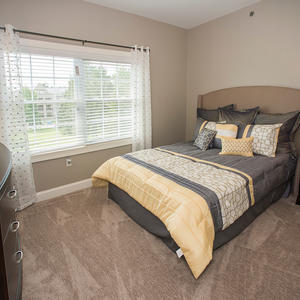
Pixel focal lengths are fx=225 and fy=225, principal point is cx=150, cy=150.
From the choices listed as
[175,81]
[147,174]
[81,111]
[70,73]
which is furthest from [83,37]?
[147,174]

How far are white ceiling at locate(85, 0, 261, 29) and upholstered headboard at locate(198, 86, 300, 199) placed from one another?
3.77 feet

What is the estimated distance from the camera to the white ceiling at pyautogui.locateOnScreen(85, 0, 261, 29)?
119 inches

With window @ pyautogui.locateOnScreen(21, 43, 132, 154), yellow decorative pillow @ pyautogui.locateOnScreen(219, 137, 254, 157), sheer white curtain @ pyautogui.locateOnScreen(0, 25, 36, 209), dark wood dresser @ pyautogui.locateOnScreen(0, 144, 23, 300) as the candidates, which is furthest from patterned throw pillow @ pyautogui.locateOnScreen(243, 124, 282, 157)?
sheer white curtain @ pyautogui.locateOnScreen(0, 25, 36, 209)

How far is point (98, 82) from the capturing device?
10.6ft

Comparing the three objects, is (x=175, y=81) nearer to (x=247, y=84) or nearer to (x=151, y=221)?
(x=247, y=84)

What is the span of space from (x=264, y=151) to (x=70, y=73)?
8.69ft

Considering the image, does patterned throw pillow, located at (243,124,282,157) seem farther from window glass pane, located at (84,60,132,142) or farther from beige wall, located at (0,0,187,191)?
window glass pane, located at (84,60,132,142)

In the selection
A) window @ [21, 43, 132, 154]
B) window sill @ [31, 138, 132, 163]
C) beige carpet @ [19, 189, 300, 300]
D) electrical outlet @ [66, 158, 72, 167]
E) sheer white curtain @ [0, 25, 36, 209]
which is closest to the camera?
beige carpet @ [19, 189, 300, 300]

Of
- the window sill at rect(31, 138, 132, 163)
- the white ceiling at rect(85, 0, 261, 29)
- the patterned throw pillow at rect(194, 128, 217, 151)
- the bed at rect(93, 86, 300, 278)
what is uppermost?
the white ceiling at rect(85, 0, 261, 29)

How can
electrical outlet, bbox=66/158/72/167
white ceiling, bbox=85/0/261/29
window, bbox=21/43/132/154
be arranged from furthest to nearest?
electrical outlet, bbox=66/158/72/167, white ceiling, bbox=85/0/261/29, window, bbox=21/43/132/154

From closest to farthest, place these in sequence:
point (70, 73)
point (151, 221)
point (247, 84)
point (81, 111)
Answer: point (151, 221), point (70, 73), point (81, 111), point (247, 84)

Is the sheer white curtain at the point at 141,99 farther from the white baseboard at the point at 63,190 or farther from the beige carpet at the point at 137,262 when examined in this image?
the beige carpet at the point at 137,262

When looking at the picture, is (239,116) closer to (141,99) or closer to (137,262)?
(141,99)

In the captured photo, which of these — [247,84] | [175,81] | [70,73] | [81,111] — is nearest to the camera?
[70,73]
